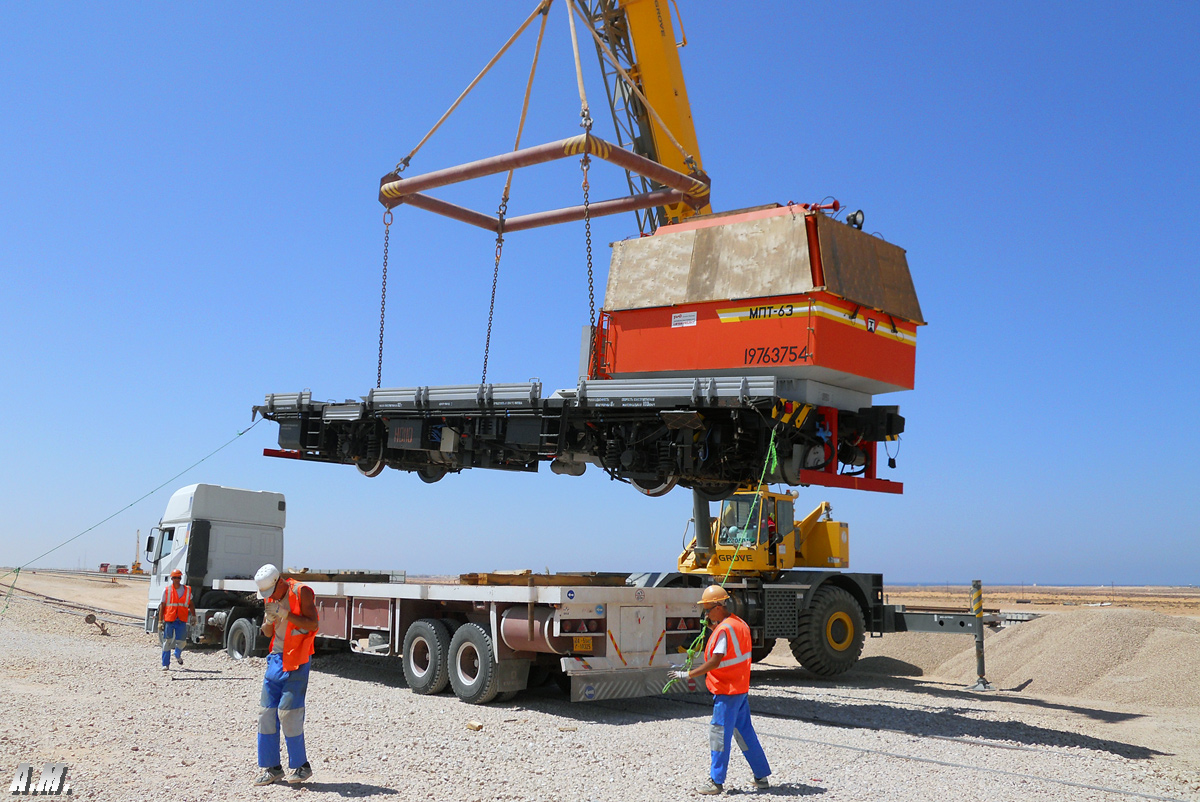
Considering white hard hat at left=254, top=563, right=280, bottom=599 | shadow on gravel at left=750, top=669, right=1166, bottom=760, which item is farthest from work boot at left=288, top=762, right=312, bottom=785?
shadow on gravel at left=750, top=669, right=1166, bottom=760

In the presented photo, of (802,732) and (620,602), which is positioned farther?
(620,602)

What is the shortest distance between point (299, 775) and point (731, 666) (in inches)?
123

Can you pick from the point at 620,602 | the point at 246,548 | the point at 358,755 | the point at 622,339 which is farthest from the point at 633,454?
the point at 246,548

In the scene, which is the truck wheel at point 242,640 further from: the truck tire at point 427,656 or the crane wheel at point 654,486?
the crane wheel at point 654,486

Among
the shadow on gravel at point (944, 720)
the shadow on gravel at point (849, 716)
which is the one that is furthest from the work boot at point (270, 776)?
the shadow on gravel at point (944, 720)

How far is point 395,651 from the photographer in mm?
11453

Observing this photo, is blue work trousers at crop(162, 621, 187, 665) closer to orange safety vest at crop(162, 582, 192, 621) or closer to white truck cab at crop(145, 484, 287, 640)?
orange safety vest at crop(162, 582, 192, 621)

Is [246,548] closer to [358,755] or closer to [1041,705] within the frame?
[358,755]

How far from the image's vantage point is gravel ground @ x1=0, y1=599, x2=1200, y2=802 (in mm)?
6809

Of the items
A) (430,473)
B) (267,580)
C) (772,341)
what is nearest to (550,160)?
(772,341)

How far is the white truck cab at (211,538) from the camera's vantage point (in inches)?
653

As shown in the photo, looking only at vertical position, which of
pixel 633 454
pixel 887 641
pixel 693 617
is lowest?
pixel 887 641

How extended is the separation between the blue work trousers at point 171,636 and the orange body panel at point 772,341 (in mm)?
7233

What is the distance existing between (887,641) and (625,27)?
13.2m
